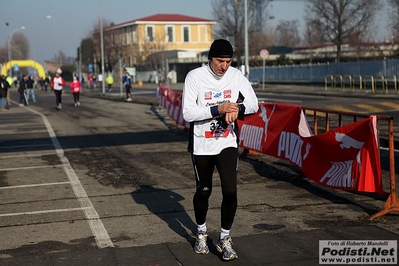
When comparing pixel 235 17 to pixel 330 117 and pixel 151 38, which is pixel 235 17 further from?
pixel 330 117

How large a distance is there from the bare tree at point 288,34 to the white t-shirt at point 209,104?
14625 centimetres

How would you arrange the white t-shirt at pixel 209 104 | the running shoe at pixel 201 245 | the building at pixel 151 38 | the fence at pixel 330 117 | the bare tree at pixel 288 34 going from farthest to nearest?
the bare tree at pixel 288 34 → the building at pixel 151 38 → the fence at pixel 330 117 → the running shoe at pixel 201 245 → the white t-shirt at pixel 209 104

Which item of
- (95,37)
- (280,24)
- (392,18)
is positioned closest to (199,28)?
(95,37)

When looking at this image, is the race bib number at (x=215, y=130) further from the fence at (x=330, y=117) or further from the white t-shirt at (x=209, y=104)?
the fence at (x=330, y=117)

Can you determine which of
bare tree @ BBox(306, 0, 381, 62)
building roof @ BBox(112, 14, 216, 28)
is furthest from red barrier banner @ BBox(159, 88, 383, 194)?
building roof @ BBox(112, 14, 216, 28)

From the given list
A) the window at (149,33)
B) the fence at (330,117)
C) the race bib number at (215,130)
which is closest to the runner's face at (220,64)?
the race bib number at (215,130)

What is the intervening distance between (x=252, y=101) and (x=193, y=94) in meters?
0.55

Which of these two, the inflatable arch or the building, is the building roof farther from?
the inflatable arch

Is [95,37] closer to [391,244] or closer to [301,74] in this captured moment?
[301,74]

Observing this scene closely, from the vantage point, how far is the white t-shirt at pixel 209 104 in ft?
19.5

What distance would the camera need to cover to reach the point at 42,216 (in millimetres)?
8078

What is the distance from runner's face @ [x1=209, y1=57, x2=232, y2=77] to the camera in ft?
19.4

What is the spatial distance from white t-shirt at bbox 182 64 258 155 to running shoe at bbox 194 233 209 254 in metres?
0.80

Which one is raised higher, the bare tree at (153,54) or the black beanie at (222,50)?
the bare tree at (153,54)
